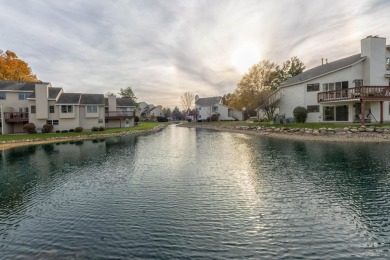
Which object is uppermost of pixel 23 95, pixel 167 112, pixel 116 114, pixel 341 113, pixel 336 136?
pixel 167 112

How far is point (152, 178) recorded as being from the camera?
1325 cm

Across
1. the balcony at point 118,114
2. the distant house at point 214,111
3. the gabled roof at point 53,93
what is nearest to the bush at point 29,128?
the gabled roof at point 53,93

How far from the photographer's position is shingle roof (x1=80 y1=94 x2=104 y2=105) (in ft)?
145

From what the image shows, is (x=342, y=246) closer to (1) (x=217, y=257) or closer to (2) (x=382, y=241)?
(2) (x=382, y=241)

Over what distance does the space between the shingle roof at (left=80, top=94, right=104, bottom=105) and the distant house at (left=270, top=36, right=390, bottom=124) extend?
126ft

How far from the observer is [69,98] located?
43188 millimetres

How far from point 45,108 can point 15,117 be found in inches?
206

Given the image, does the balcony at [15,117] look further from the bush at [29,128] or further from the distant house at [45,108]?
the bush at [29,128]

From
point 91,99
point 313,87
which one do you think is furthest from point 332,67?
point 91,99

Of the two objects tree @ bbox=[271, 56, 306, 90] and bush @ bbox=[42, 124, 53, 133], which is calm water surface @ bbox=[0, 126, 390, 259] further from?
tree @ bbox=[271, 56, 306, 90]

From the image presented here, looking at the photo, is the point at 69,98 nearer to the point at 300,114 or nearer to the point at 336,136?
the point at 300,114

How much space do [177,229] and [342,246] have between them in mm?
4655

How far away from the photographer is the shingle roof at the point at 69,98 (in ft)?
137

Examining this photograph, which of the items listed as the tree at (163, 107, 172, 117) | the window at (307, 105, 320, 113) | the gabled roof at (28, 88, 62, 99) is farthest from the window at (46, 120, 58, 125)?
the tree at (163, 107, 172, 117)
